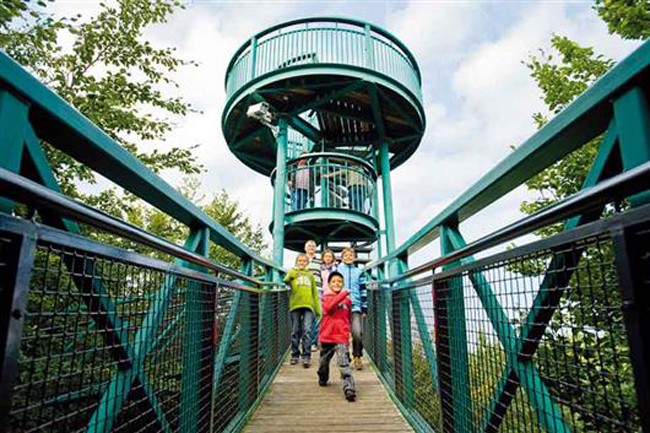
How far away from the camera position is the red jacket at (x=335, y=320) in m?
4.33

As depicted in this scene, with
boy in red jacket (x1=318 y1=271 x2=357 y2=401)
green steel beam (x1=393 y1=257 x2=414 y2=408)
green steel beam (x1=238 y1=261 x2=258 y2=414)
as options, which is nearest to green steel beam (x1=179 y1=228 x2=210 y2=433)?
green steel beam (x1=238 y1=261 x2=258 y2=414)

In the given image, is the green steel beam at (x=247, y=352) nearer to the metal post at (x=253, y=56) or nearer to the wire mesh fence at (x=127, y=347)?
the wire mesh fence at (x=127, y=347)

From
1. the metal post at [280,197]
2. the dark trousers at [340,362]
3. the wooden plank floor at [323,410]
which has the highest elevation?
the metal post at [280,197]

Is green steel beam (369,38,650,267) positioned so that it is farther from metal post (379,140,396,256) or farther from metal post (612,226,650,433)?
metal post (379,140,396,256)

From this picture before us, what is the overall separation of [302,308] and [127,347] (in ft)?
14.0

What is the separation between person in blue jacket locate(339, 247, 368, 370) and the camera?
541cm

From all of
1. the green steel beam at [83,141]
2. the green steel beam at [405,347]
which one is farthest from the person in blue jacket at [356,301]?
the green steel beam at [83,141]

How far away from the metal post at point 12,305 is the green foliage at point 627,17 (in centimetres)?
729

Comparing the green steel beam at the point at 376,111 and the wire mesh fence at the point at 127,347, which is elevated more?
the green steel beam at the point at 376,111

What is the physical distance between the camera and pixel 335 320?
4.46 metres

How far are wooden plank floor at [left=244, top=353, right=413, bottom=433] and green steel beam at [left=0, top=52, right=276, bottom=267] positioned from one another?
2000mm

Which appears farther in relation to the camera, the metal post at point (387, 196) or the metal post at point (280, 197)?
the metal post at point (387, 196)

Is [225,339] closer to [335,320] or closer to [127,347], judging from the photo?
[127,347]

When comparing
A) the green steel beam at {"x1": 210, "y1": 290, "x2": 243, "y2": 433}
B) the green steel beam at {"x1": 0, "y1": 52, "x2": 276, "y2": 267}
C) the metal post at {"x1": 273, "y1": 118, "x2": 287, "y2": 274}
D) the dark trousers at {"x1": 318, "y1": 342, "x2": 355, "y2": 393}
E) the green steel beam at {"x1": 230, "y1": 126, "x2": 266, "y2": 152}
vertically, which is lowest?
the dark trousers at {"x1": 318, "y1": 342, "x2": 355, "y2": 393}
